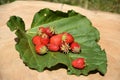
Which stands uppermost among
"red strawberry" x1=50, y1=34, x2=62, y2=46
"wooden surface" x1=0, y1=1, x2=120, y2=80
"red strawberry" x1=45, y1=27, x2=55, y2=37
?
"red strawberry" x1=45, y1=27, x2=55, y2=37

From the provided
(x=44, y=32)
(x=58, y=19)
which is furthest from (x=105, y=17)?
(x=44, y=32)

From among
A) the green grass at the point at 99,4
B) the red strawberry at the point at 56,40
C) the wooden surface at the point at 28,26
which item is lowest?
the green grass at the point at 99,4

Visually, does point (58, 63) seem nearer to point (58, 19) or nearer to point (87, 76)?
point (87, 76)

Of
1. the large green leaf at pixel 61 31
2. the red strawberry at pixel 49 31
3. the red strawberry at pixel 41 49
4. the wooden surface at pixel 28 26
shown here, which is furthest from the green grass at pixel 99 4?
the red strawberry at pixel 41 49

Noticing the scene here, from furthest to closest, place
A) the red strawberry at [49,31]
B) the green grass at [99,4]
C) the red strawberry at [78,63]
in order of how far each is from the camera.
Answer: the green grass at [99,4], the red strawberry at [49,31], the red strawberry at [78,63]

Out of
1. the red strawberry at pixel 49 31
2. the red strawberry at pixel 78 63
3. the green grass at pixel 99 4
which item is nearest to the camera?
the red strawberry at pixel 78 63

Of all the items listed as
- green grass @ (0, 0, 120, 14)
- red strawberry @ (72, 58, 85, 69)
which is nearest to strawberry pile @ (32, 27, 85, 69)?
red strawberry @ (72, 58, 85, 69)

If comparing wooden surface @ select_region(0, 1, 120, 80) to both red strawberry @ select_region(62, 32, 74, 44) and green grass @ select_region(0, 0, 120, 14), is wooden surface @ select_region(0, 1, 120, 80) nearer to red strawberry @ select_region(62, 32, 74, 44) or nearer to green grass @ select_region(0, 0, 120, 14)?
red strawberry @ select_region(62, 32, 74, 44)

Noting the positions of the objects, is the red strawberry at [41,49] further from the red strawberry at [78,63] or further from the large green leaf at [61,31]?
the red strawberry at [78,63]
